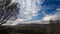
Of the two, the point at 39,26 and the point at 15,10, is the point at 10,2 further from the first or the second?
the point at 39,26

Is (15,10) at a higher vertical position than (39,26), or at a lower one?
higher

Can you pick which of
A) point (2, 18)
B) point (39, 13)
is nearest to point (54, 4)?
point (39, 13)

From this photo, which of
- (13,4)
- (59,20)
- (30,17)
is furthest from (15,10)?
(59,20)

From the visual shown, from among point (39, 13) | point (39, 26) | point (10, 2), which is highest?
point (10, 2)

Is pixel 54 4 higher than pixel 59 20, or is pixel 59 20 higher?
pixel 54 4

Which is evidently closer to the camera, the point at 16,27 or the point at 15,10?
the point at 15,10

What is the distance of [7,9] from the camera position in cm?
705

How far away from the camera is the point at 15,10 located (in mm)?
7105

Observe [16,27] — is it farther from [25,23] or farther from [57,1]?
[57,1]

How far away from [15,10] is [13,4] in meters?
0.22

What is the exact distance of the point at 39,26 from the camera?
813cm

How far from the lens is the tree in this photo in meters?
7.02

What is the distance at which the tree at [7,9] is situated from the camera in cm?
702

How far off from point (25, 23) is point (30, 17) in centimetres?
44
